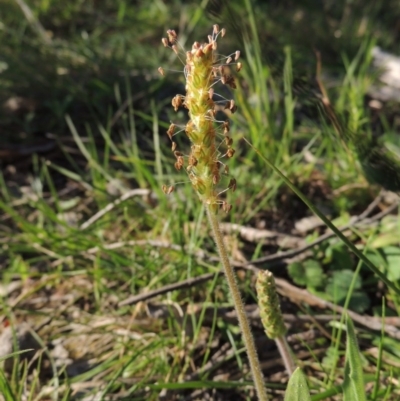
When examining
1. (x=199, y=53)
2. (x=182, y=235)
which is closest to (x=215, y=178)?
(x=199, y=53)

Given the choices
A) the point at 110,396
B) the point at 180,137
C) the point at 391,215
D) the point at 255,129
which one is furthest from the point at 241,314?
the point at 180,137

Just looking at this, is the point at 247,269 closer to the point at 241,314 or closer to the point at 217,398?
the point at 217,398

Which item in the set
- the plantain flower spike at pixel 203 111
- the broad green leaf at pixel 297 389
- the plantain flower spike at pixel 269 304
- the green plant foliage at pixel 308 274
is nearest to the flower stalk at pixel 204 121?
the plantain flower spike at pixel 203 111

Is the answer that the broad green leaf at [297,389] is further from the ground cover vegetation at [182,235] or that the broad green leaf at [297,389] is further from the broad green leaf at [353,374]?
the broad green leaf at [353,374]

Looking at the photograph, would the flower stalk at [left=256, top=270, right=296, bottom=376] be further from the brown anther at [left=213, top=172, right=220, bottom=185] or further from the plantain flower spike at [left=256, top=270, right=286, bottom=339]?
the brown anther at [left=213, top=172, right=220, bottom=185]

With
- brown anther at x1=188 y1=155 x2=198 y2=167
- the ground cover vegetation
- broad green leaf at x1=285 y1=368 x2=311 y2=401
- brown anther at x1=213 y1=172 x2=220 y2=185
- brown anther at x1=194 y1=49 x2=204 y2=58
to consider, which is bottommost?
the ground cover vegetation

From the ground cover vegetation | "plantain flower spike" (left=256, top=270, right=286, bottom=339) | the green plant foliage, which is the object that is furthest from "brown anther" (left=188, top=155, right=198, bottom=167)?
the green plant foliage

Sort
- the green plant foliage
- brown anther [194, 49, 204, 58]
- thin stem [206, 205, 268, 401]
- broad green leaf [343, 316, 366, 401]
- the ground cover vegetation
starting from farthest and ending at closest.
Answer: the green plant foliage, the ground cover vegetation, broad green leaf [343, 316, 366, 401], thin stem [206, 205, 268, 401], brown anther [194, 49, 204, 58]
